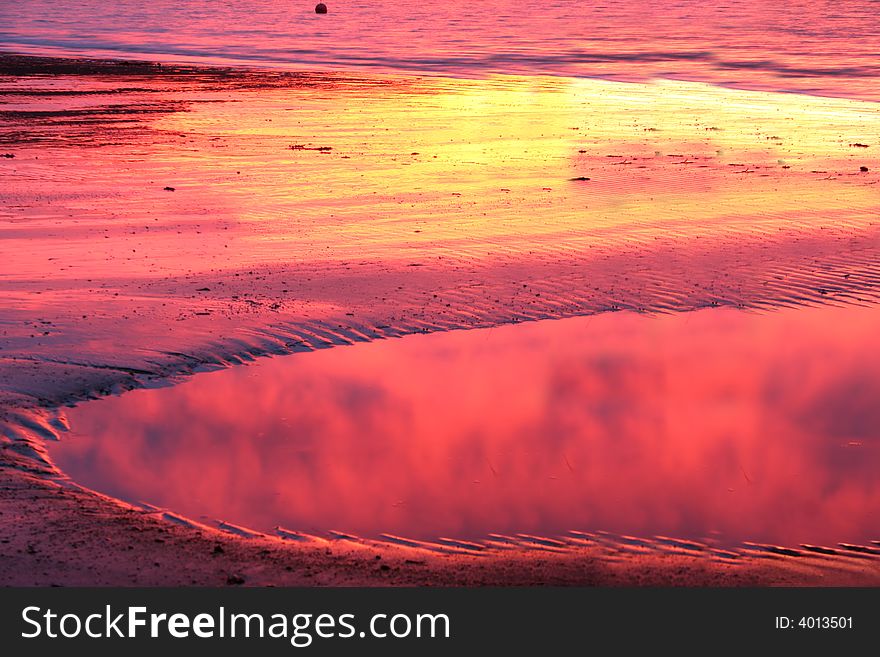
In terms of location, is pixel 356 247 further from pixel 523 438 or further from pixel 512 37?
pixel 512 37

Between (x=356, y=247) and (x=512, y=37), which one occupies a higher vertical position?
(x=512, y=37)

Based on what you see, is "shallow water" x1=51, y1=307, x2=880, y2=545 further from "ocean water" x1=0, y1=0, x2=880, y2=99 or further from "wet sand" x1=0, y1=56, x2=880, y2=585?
"ocean water" x1=0, y1=0, x2=880, y2=99

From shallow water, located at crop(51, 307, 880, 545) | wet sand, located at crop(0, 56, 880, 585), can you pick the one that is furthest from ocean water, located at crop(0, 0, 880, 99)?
shallow water, located at crop(51, 307, 880, 545)

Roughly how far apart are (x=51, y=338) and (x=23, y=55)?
31.2 metres

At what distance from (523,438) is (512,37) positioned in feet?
133

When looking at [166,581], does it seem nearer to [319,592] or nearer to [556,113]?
[319,592]

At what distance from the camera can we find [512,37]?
46.4 meters

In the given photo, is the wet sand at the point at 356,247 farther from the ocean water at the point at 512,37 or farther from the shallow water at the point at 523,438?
the ocean water at the point at 512,37

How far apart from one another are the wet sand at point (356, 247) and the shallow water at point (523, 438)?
382mm

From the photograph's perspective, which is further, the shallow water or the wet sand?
the shallow water

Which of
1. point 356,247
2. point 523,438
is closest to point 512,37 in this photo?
point 356,247

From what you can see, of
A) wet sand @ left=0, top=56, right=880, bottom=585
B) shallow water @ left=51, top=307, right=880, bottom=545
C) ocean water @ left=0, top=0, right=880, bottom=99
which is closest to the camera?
wet sand @ left=0, top=56, right=880, bottom=585

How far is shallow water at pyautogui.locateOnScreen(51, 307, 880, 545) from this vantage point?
676cm

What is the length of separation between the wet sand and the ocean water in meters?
Answer: 11.0
